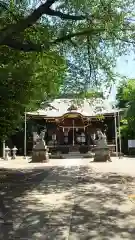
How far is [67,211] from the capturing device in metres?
8.70

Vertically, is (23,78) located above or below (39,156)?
above

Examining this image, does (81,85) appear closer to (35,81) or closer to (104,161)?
(35,81)

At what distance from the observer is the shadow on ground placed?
694 centimetres

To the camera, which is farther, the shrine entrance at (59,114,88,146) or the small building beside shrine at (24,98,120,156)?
the shrine entrance at (59,114,88,146)

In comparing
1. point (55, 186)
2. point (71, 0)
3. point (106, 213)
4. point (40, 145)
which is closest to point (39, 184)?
point (55, 186)

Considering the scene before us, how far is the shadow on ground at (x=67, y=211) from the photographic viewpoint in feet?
22.8

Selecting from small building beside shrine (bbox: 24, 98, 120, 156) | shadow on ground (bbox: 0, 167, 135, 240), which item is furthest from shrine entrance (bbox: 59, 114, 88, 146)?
shadow on ground (bbox: 0, 167, 135, 240)

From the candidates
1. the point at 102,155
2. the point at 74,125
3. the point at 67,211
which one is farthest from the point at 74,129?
the point at 67,211

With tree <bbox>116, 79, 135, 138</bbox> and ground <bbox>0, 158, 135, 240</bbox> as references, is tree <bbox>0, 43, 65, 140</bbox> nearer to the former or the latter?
ground <bbox>0, 158, 135, 240</bbox>

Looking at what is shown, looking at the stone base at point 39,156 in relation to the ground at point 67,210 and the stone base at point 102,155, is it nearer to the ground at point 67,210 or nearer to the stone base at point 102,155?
the stone base at point 102,155

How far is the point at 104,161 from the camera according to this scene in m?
26.1

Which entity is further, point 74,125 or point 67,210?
point 74,125

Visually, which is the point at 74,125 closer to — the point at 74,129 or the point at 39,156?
the point at 74,129

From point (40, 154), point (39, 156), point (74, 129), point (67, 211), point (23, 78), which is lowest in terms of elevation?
point (67, 211)
